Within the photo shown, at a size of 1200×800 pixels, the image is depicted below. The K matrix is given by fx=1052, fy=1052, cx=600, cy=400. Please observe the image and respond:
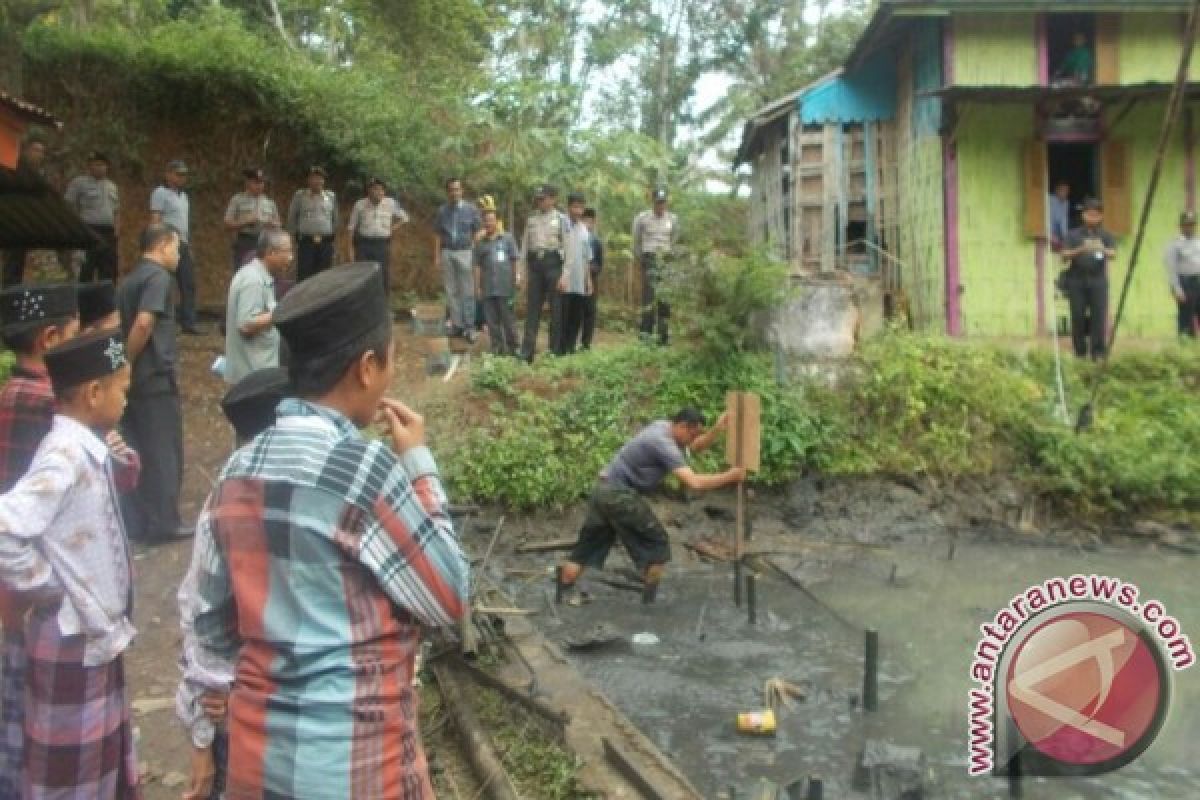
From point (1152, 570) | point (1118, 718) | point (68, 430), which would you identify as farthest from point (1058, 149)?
point (68, 430)

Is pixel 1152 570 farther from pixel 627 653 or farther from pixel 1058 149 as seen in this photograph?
pixel 1058 149

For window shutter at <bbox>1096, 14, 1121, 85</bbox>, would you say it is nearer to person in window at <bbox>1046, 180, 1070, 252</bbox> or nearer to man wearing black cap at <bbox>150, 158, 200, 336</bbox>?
person in window at <bbox>1046, 180, 1070, 252</bbox>

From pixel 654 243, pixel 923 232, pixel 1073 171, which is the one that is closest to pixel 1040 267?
pixel 923 232

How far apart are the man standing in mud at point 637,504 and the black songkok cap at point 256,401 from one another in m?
5.05

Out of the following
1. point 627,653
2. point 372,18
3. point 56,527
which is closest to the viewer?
point 56,527

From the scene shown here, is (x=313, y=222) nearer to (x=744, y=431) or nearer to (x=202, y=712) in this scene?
(x=744, y=431)

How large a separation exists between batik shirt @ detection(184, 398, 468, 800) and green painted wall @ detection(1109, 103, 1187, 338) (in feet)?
45.4

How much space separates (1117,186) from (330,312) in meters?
14.4

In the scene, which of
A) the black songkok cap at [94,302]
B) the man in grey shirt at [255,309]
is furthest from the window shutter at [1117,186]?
the black songkok cap at [94,302]

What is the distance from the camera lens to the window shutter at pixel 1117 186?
554 inches

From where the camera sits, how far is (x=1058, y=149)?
15.2 m

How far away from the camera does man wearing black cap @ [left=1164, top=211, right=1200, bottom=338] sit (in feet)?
41.1

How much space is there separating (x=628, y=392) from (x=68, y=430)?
326 inches

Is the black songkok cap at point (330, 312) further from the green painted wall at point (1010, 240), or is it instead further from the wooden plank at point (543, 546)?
the green painted wall at point (1010, 240)
